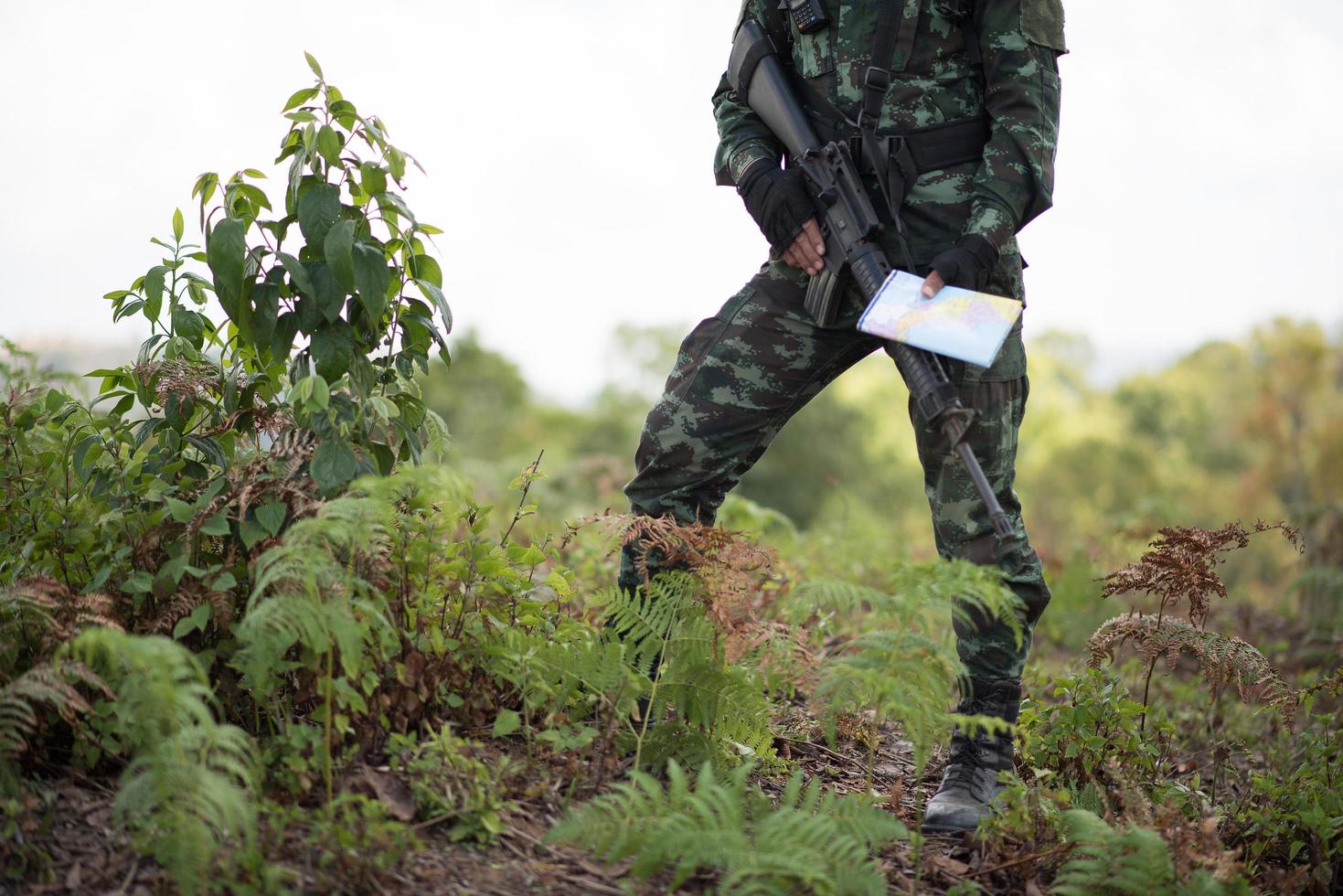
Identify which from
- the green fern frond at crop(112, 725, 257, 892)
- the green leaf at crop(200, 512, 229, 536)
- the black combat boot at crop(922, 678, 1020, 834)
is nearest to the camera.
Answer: the green fern frond at crop(112, 725, 257, 892)

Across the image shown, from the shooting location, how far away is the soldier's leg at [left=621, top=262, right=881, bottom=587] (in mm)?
3369

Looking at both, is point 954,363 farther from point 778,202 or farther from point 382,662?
point 382,662

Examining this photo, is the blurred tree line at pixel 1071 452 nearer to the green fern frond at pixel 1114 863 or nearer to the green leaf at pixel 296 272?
the green leaf at pixel 296 272

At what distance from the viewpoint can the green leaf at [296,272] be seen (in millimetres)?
2846

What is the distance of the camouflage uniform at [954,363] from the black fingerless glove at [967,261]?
0.05 m

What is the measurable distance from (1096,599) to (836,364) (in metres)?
4.07

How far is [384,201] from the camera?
2.99 m

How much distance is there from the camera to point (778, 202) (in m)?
3.34

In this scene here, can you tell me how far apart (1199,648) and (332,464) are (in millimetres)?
2821

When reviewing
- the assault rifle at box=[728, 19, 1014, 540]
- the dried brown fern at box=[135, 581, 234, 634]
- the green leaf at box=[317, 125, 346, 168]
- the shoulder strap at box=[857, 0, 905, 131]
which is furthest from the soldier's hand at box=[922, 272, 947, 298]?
the dried brown fern at box=[135, 581, 234, 634]

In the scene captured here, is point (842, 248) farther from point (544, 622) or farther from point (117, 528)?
point (117, 528)

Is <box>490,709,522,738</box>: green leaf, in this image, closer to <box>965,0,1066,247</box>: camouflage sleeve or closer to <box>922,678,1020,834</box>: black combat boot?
<box>922,678,1020,834</box>: black combat boot

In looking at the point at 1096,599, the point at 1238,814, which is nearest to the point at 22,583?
the point at 1238,814

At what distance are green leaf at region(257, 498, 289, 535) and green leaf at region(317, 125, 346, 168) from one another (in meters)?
0.96
